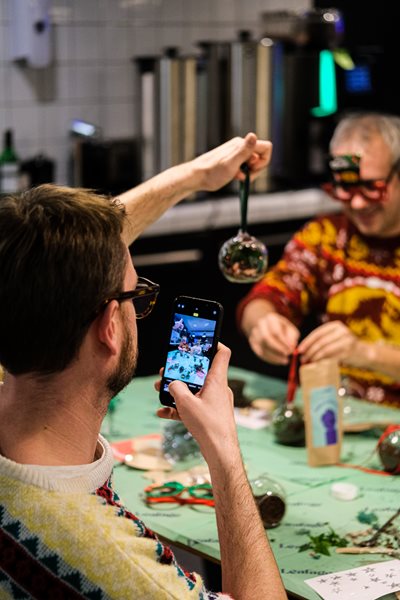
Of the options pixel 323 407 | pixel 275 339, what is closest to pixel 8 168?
pixel 275 339

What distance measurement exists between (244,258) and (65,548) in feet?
3.91

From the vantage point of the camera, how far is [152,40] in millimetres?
5523

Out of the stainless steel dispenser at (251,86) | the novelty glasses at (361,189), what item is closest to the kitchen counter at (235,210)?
the stainless steel dispenser at (251,86)

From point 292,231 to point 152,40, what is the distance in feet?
4.18

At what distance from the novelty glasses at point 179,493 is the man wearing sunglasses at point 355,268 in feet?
2.45

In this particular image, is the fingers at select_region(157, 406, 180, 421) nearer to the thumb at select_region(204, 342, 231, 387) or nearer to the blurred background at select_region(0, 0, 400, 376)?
the thumb at select_region(204, 342, 231, 387)

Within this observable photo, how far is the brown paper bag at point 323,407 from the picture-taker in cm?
256

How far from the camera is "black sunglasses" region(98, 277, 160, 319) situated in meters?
1.58

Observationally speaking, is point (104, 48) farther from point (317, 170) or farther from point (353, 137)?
point (353, 137)

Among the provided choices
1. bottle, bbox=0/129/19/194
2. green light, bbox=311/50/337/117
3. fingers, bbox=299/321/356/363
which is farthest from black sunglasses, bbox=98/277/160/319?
green light, bbox=311/50/337/117

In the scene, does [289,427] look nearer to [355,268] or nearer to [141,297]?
[355,268]

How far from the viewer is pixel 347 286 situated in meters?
3.43

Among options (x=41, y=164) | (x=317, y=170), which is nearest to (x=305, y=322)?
(x=317, y=170)

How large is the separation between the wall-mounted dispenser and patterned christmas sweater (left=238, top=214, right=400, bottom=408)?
6.71ft
